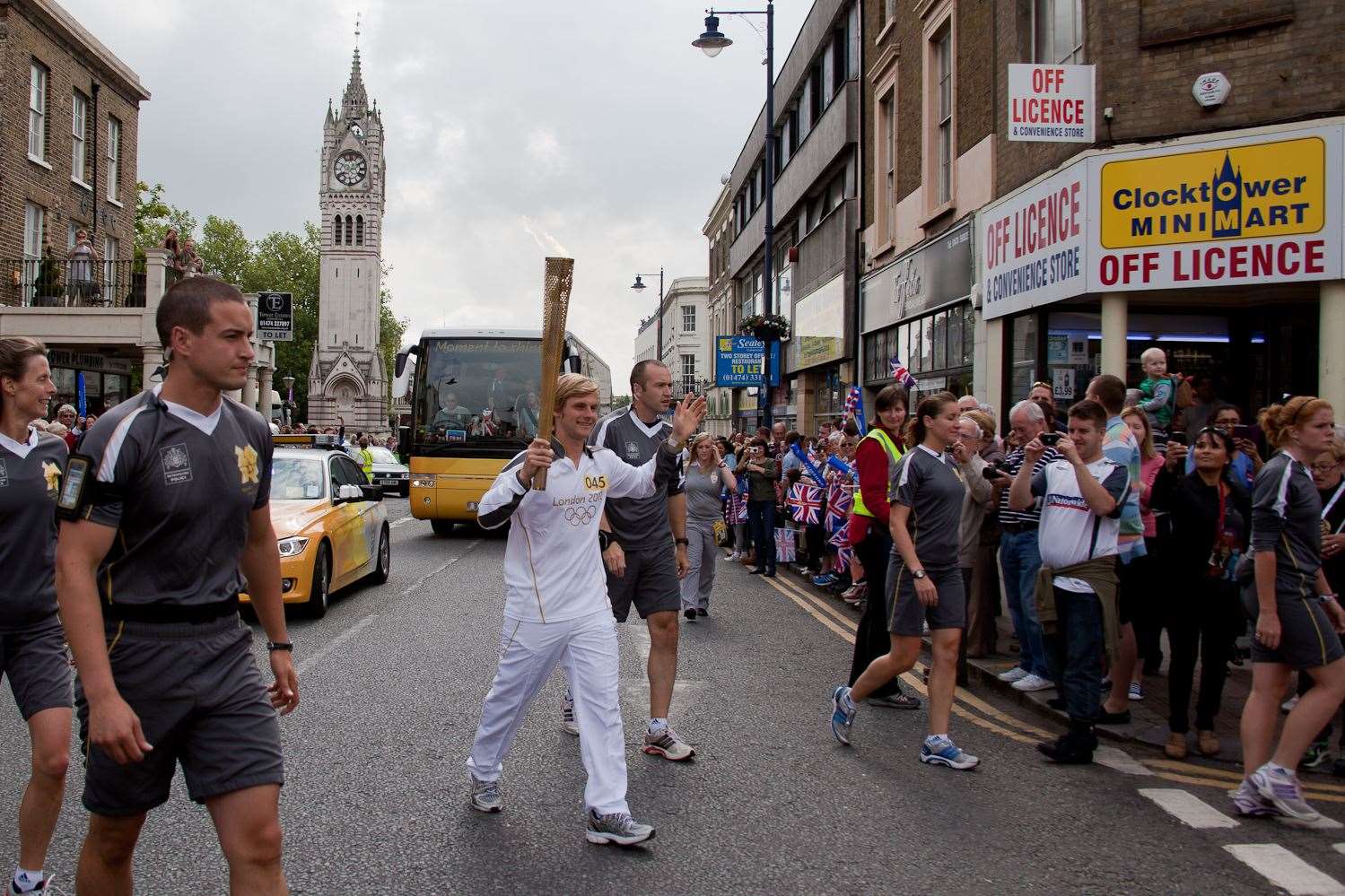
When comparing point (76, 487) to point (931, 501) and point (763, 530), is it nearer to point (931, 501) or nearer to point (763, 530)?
point (931, 501)

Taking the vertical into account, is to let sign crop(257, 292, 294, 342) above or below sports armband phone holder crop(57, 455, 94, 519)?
above

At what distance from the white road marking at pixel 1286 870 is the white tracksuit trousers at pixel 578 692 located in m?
2.46

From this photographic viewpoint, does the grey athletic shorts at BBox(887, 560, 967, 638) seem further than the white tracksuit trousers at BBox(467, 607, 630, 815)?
Yes

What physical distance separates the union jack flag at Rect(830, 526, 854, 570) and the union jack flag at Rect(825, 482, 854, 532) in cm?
13

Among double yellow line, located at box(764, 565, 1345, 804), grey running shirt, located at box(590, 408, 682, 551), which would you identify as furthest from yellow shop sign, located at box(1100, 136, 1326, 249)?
grey running shirt, located at box(590, 408, 682, 551)

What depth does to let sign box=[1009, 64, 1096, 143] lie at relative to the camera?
12.0 m

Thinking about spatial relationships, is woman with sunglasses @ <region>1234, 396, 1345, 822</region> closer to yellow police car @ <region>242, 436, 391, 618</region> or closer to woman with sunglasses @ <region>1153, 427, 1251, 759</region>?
woman with sunglasses @ <region>1153, 427, 1251, 759</region>

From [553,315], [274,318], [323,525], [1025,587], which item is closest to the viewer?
[553,315]

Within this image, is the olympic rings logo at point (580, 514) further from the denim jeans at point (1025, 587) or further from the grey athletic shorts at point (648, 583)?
the denim jeans at point (1025, 587)

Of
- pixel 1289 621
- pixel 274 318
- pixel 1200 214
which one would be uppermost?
pixel 274 318

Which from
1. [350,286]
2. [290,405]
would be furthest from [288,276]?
[290,405]

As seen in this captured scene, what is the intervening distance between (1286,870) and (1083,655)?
1.50 meters

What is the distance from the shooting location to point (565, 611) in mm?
4684

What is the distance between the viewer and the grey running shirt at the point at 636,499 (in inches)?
234
